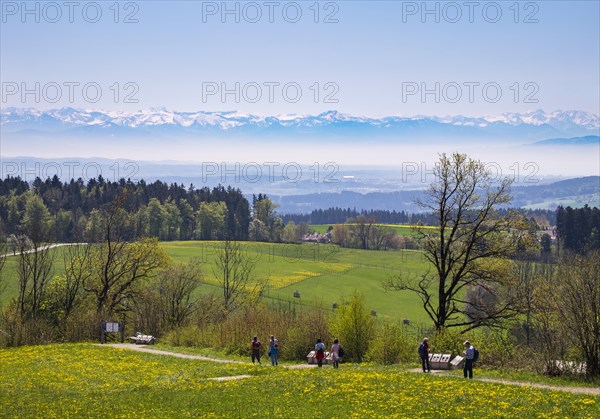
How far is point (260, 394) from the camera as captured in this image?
30.4m

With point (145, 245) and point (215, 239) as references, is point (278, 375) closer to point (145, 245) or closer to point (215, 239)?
point (145, 245)

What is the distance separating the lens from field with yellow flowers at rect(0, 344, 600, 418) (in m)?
25.9

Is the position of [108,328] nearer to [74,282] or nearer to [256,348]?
[256,348]

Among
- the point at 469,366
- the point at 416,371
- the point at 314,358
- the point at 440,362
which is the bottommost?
the point at 314,358

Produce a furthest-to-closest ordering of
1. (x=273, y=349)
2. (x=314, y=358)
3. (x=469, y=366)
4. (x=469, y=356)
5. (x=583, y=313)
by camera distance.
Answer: (x=314, y=358) < (x=273, y=349) < (x=583, y=313) < (x=469, y=366) < (x=469, y=356)

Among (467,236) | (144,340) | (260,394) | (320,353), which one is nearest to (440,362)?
(320,353)

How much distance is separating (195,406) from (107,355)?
2051 centimetres

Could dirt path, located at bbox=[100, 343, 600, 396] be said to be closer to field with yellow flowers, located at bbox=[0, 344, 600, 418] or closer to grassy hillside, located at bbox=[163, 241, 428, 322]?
field with yellow flowers, located at bbox=[0, 344, 600, 418]

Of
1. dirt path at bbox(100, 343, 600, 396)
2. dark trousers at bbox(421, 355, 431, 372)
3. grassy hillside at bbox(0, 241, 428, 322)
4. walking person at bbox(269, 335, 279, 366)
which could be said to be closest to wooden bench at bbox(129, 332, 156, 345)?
dirt path at bbox(100, 343, 600, 396)

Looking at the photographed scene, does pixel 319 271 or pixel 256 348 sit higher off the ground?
pixel 256 348

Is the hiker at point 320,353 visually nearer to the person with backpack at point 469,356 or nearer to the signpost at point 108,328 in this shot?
the person with backpack at point 469,356

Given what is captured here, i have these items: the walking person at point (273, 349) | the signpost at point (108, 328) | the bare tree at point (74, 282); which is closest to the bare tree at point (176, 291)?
the bare tree at point (74, 282)

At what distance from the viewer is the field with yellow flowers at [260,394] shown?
85.0 feet

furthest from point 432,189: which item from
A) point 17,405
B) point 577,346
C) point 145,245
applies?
point 145,245
